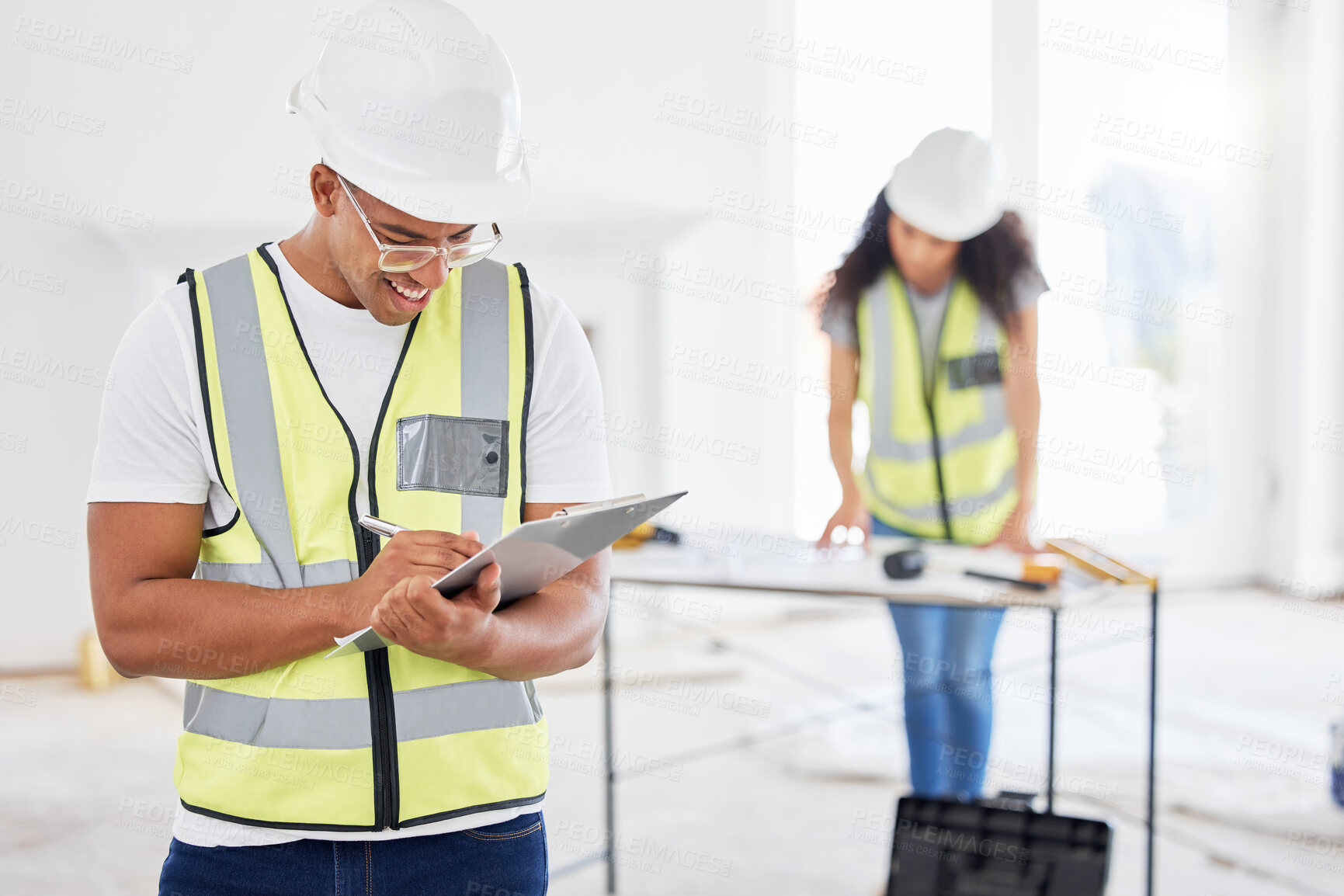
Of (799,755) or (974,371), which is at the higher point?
(974,371)

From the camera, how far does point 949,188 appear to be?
2.62 meters

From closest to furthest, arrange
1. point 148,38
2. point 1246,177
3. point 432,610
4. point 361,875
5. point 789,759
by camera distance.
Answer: point 432,610, point 361,875, point 789,759, point 148,38, point 1246,177

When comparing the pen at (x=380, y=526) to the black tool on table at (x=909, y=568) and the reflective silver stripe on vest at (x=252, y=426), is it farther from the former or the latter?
the black tool on table at (x=909, y=568)

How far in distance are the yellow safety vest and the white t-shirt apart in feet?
5.83

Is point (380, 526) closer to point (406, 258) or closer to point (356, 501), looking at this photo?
point (356, 501)

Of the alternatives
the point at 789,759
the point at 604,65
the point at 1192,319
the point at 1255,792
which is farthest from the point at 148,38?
the point at 1192,319

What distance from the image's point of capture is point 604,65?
4.72 m

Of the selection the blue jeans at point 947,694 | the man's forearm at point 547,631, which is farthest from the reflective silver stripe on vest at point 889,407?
the man's forearm at point 547,631

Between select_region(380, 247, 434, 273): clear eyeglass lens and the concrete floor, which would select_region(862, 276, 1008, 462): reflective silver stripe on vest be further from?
select_region(380, 247, 434, 273): clear eyeglass lens

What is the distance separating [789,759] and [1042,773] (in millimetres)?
786

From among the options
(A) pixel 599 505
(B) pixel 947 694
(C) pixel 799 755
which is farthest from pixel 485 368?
(C) pixel 799 755

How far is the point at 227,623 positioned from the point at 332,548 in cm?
11

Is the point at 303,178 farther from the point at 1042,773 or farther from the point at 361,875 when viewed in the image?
the point at 361,875

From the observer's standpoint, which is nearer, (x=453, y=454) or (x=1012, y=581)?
(x=453, y=454)
